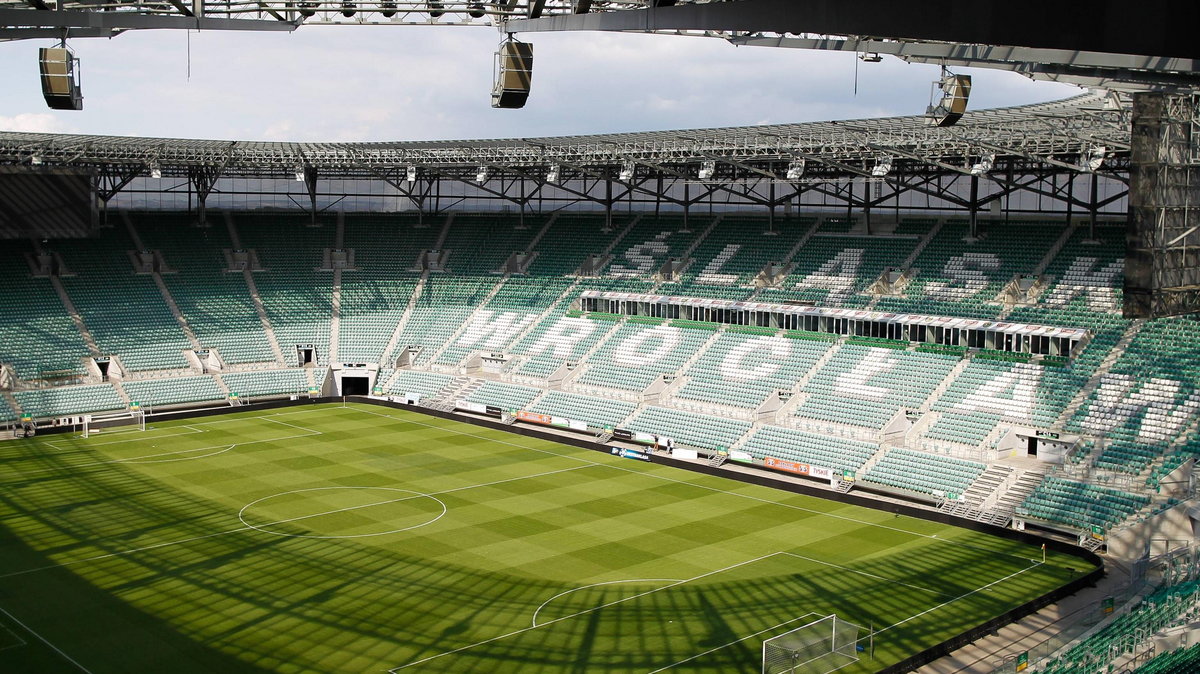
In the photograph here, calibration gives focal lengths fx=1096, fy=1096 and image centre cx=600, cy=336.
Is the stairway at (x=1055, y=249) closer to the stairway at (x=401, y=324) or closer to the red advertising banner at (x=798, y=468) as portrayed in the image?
the red advertising banner at (x=798, y=468)

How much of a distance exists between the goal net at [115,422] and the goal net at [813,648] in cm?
3444

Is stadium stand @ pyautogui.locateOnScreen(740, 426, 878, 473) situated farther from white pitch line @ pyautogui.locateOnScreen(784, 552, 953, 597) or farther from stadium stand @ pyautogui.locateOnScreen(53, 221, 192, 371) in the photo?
stadium stand @ pyautogui.locateOnScreen(53, 221, 192, 371)

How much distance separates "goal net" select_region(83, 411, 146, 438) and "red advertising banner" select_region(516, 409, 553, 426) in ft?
54.2

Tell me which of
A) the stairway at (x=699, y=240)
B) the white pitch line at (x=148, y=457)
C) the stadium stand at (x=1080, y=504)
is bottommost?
the white pitch line at (x=148, y=457)

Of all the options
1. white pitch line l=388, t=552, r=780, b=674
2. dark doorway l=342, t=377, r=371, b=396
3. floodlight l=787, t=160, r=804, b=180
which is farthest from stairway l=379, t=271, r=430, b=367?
white pitch line l=388, t=552, r=780, b=674

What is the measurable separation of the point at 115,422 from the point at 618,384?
22.3 meters

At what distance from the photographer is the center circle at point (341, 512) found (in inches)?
1303

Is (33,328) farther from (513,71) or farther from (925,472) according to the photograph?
(513,71)

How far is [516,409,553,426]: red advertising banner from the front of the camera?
49094 mm

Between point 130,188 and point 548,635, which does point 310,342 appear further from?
point 548,635

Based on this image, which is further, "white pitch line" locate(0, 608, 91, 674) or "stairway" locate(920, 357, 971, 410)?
"stairway" locate(920, 357, 971, 410)

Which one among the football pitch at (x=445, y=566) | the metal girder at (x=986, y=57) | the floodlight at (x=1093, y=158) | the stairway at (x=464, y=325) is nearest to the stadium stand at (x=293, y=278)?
the stairway at (x=464, y=325)

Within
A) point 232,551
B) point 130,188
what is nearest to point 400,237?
point 130,188

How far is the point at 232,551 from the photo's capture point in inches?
1207
